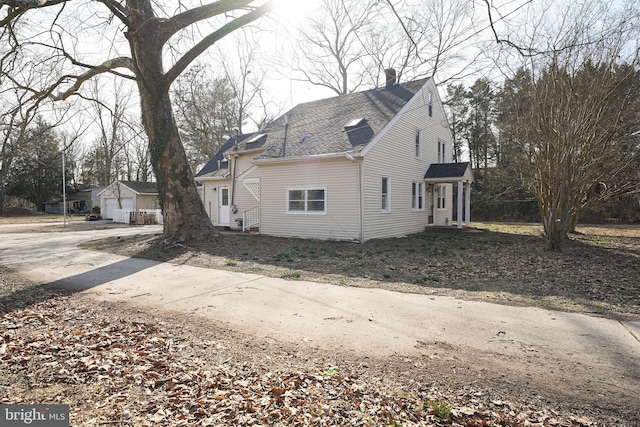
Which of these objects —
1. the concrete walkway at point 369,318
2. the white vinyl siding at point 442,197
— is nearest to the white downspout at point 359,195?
the concrete walkway at point 369,318

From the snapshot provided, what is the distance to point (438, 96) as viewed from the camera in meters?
18.9

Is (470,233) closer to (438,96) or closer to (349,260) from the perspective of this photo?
(438,96)

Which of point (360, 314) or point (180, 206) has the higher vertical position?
point (180, 206)

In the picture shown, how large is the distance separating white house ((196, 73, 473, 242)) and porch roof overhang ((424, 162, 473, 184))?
49 mm

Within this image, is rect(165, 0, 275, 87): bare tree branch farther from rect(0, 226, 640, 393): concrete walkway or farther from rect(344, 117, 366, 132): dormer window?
rect(0, 226, 640, 393): concrete walkway

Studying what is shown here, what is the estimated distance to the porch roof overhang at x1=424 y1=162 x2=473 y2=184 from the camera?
1681 cm

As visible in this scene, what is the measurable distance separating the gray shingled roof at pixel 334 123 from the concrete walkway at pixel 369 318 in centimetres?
763

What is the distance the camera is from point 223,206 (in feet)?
63.7

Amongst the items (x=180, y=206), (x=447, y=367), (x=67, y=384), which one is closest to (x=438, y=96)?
(x=180, y=206)

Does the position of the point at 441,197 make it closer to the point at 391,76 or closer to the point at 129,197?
the point at 391,76

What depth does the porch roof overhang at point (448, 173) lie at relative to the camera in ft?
55.2

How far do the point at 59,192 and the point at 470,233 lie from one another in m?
54.6

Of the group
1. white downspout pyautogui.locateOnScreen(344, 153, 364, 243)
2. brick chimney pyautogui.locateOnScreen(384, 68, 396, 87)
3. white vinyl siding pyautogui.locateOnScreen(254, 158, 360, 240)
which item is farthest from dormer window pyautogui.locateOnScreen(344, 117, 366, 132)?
brick chimney pyautogui.locateOnScreen(384, 68, 396, 87)

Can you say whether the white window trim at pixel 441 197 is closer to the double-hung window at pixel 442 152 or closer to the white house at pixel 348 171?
the white house at pixel 348 171
